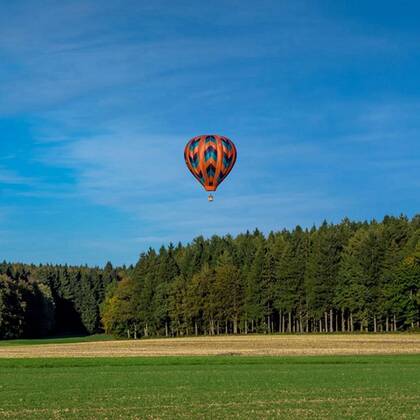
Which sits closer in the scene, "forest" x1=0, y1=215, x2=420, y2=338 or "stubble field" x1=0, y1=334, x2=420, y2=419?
"stubble field" x1=0, y1=334, x2=420, y2=419

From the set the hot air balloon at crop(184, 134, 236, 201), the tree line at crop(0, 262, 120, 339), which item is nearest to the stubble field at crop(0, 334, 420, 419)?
the hot air balloon at crop(184, 134, 236, 201)

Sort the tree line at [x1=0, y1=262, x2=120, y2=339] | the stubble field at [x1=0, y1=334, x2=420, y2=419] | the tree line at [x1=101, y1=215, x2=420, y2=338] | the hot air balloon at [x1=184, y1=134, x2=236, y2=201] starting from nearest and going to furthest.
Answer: the stubble field at [x1=0, y1=334, x2=420, y2=419]
the hot air balloon at [x1=184, y1=134, x2=236, y2=201]
the tree line at [x1=101, y1=215, x2=420, y2=338]
the tree line at [x1=0, y1=262, x2=120, y2=339]

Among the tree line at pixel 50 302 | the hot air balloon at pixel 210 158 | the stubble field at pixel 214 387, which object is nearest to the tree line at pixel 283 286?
the tree line at pixel 50 302

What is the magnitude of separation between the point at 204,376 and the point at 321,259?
262ft

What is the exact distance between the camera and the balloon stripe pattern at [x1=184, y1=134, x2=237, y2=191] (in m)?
67.9

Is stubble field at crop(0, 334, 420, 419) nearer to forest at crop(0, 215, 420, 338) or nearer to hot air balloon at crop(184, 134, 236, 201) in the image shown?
hot air balloon at crop(184, 134, 236, 201)

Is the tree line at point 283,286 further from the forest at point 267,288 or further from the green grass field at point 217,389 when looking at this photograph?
the green grass field at point 217,389

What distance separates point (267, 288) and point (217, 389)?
9263 cm

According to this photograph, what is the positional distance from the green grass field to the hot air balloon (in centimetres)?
1902

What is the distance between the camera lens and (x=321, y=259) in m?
120

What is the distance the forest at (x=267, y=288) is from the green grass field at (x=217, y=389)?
188 feet

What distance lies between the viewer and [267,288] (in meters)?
126

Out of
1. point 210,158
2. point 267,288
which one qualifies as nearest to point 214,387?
point 210,158

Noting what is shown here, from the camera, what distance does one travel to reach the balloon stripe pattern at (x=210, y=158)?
67875 millimetres
